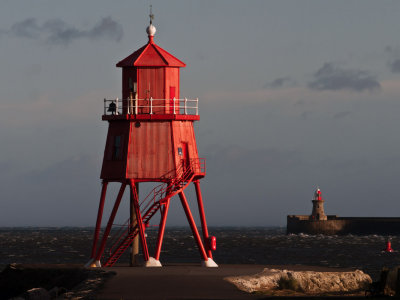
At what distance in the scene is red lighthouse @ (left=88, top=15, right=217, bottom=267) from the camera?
4716cm

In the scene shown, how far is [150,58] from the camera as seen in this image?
47.9 m

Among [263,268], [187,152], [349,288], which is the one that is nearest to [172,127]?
[187,152]

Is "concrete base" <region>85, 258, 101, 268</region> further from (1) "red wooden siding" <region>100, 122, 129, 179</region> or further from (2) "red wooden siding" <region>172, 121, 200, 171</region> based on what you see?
(2) "red wooden siding" <region>172, 121, 200, 171</region>

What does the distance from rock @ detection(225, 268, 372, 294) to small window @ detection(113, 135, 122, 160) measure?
9.33 metres

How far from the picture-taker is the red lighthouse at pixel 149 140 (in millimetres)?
47156

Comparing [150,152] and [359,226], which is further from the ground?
[359,226]

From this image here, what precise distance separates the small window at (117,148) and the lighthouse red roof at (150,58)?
355 centimetres

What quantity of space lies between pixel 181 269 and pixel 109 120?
8786 millimetres

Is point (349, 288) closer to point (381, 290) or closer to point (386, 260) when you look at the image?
point (381, 290)

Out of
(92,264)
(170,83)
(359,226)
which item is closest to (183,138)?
(170,83)

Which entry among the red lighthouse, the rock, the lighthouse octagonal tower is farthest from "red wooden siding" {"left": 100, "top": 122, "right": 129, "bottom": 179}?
the lighthouse octagonal tower

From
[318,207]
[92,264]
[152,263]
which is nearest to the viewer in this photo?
[152,263]

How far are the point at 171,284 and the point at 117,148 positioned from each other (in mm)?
12606

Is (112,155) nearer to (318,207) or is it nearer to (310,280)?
(310,280)
